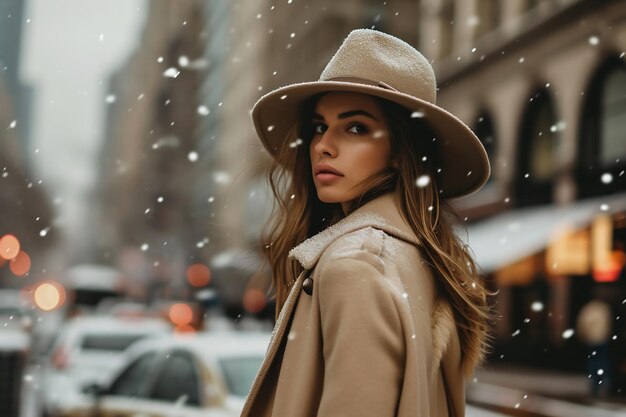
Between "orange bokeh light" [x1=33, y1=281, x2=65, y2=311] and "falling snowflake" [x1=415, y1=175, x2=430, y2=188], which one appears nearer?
"falling snowflake" [x1=415, y1=175, x2=430, y2=188]

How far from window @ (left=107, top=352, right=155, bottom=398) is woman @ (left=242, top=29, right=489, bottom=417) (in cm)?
421

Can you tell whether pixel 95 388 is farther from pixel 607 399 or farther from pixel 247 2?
pixel 247 2

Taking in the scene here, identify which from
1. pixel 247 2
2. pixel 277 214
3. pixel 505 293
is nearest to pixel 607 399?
pixel 505 293

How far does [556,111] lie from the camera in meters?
20.8

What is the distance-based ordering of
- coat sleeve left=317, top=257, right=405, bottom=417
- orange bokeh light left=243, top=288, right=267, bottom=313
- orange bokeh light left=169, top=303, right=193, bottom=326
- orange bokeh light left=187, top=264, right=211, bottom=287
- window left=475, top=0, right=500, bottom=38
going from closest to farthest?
coat sleeve left=317, top=257, right=405, bottom=417
window left=475, top=0, right=500, bottom=38
orange bokeh light left=169, top=303, right=193, bottom=326
orange bokeh light left=243, top=288, right=267, bottom=313
orange bokeh light left=187, top=264, right=211, bottom=287

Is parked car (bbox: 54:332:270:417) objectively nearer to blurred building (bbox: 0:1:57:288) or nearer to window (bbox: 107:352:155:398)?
window (bbox: 107:352:155:398)

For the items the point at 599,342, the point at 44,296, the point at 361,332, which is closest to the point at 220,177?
the point at 44,296

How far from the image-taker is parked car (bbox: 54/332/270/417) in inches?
230

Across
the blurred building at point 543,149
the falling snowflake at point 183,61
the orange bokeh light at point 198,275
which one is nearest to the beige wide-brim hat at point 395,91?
the blurred building at point 543,149

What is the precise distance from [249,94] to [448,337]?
5910 cm

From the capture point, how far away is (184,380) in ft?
20.4

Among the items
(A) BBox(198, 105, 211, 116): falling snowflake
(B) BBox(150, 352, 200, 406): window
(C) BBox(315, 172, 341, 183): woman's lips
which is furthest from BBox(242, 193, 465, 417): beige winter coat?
(A) BBox(198, 105, 211, 116): falling snowflake

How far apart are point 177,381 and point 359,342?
4.54 metres

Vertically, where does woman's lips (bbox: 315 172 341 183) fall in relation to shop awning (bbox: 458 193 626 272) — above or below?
below
